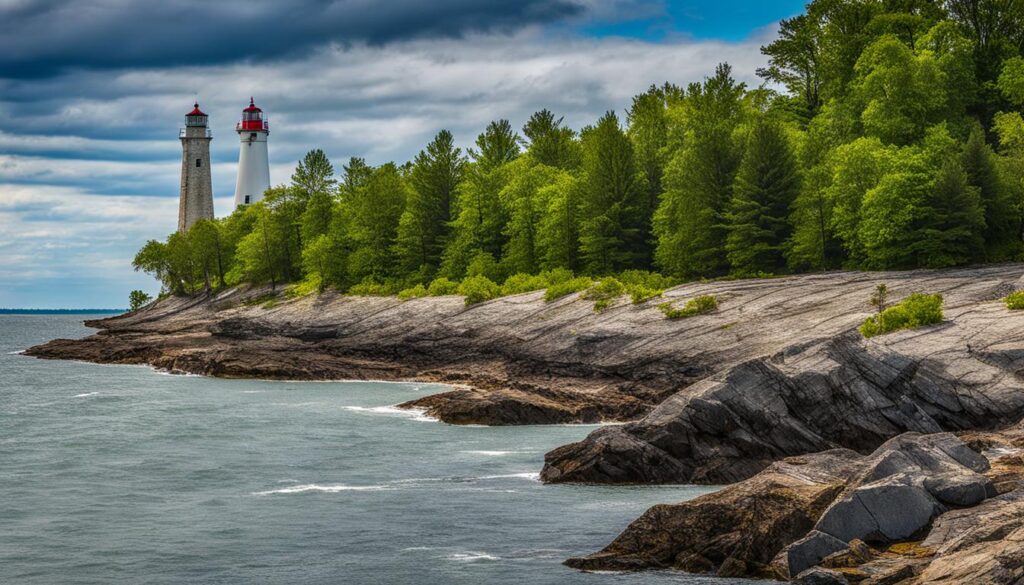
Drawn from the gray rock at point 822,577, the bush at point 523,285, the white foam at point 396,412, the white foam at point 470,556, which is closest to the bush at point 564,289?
the bush at point 523,285

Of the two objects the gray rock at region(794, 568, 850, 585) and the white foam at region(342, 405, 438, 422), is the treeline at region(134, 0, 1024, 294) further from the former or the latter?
the gray rock at region(794, 568, 850, 585)

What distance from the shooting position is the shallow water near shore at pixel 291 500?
81.8ft

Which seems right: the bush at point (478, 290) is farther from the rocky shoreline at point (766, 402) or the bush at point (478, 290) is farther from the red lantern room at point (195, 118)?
the red lantern room at point (195, 118)

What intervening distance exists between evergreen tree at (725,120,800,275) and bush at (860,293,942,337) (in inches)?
998

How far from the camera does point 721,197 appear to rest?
3004 inches

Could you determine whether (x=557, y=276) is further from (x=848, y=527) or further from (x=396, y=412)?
(x=848, y=527)

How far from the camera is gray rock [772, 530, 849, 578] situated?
21.5m

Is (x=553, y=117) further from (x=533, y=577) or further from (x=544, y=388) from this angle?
(x=533, y=577)

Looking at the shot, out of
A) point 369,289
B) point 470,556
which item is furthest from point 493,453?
point 369,289

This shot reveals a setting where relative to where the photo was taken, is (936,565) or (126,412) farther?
(126,412)

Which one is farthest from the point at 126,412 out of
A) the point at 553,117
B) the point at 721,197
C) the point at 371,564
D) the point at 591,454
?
the point at 553,117

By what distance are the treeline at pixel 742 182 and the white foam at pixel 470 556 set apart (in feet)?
140

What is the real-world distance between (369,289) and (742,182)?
38681 mm

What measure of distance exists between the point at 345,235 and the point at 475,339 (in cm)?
4525
